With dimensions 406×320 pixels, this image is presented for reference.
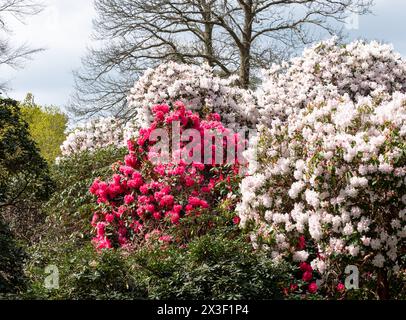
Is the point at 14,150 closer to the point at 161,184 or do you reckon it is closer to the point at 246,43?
the point at 161,184

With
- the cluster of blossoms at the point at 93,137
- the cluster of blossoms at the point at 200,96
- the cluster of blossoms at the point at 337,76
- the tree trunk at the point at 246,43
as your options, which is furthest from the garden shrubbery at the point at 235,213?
the tree trunk at the point at 246,43

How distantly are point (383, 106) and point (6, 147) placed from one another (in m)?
3.81

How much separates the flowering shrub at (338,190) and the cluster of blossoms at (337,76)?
5.59 metres

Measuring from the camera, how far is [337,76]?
1298cm

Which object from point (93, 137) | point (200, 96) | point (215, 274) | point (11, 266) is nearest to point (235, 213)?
point (215, 274)

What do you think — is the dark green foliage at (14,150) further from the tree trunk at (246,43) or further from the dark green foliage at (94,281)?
the tree trunk at (246,43)

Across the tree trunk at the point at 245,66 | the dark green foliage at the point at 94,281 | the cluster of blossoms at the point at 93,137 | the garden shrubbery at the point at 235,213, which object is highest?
the tree trunk at the point at 245,66

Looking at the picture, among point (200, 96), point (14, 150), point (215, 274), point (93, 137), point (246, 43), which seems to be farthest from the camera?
point (246, 43)

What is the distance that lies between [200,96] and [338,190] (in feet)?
20.4

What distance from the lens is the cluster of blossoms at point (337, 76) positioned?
1279 cm

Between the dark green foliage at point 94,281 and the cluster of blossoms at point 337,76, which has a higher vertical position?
the cluster of blossoms at point 337,76

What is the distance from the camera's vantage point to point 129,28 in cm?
2069

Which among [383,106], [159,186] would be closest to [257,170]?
[383,106]

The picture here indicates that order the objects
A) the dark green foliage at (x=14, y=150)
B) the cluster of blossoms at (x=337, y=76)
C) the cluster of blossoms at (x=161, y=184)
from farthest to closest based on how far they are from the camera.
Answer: the cluster of blossoms at (x=337, y=76)
the cluster of blossoms at (x=161, y=184)
the dark green foliage at (x=14, y=150)
